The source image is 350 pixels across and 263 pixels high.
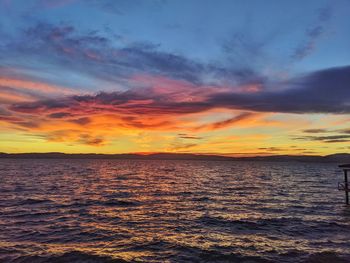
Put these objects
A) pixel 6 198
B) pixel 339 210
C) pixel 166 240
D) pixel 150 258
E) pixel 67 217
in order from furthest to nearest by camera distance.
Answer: pixel 6 198, pixel 339 210, pixel 67 217, pixel 166 240, pixel 150 258

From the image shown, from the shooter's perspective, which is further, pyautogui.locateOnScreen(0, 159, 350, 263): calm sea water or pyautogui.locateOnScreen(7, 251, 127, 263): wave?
pyautogui.locateOnScreen(0, 159, 350, 263): calm sea water

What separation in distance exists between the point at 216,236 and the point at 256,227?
476cm

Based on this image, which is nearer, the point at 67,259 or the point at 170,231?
the point at 67,259

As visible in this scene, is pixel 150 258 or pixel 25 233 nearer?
pixel 150 258

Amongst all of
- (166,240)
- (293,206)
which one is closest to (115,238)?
(166,240)

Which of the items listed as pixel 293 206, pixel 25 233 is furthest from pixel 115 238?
pixel 293 206

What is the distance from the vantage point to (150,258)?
19500mm

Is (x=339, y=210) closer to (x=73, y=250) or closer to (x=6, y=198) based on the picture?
(x=73, y=250)

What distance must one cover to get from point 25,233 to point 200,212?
17011mm

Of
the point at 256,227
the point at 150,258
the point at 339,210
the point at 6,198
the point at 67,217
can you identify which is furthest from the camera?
the point at 6,198

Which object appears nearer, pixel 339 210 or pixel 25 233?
pixel 25 233

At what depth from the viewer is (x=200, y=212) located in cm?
3462

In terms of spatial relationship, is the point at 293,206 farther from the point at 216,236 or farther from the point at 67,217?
the point at 67,217

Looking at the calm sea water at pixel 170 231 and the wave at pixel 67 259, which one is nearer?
the wave at pixel 67 259
